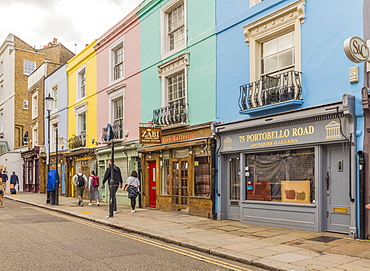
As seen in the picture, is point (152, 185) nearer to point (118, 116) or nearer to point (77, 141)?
point (118, 116)

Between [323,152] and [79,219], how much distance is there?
8264 mm

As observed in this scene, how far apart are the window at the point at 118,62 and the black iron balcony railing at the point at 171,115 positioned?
466cm

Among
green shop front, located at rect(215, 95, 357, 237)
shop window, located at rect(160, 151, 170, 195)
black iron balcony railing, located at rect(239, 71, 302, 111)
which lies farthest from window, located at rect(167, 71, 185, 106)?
black iron balcony railing, located at rect(239, 71, 302, 111)

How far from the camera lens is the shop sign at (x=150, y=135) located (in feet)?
48.4

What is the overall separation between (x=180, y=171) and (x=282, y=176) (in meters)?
4.83

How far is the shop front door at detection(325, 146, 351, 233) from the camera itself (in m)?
9.23

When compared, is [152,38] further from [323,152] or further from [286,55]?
[323,152]

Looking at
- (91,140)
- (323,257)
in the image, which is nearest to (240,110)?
(323,257)

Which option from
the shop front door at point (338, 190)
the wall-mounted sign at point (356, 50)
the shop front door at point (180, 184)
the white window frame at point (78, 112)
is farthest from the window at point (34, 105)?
the wall-mounted sign at point (356, 50)

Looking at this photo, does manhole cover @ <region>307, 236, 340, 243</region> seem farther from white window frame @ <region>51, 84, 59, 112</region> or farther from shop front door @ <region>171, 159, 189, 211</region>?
white window frame @ <region>51, 84, 59, 112</region>

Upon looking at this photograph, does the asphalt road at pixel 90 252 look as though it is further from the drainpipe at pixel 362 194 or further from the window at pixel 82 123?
the window at pixel 82 123

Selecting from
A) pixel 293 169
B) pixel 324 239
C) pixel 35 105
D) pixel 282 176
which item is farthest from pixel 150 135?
pixel 35 105

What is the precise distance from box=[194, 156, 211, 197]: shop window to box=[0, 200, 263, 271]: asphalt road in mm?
3650

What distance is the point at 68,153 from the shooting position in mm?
24469
